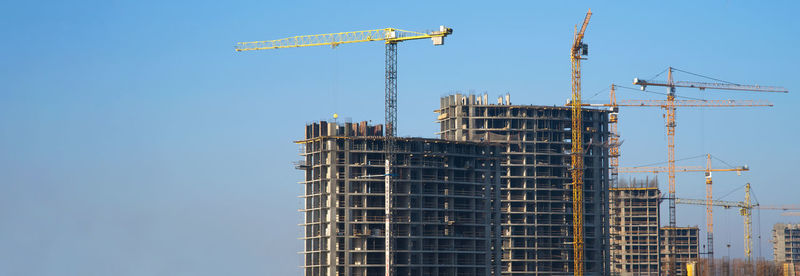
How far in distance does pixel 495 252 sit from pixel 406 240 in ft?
67.1

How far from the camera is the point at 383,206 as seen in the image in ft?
590

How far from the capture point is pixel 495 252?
195 m

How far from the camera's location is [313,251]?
181 m

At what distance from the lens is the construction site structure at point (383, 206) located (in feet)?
584

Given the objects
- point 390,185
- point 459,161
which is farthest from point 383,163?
point 459,161

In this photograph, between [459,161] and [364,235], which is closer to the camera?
[364,235]

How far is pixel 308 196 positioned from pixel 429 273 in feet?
72.1

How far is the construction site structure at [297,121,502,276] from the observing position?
584 feet

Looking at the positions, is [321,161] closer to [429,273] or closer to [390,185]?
[390,185]

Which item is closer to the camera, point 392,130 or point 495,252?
point 392,130

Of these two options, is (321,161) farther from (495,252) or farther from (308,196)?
(495,252)

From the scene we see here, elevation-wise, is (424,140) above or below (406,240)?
above

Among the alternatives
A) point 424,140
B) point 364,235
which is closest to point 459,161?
point 424,140

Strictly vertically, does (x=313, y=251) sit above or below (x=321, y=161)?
below
